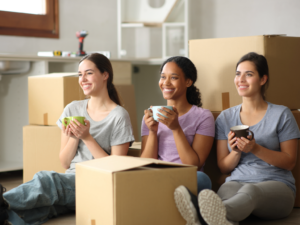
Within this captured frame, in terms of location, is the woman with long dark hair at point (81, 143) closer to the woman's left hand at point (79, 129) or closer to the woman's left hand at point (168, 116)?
the woman's left hand at point (79, 129)

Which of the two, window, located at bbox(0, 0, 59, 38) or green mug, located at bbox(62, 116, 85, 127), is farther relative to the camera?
window, located at bbox(0, 0, 59, 38)

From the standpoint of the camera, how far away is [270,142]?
4.73 ft

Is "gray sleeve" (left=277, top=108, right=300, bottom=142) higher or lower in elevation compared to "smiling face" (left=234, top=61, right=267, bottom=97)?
lower

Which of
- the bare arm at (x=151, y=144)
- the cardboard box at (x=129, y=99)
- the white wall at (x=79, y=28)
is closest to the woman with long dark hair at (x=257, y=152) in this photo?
the bare arm at (x=151, y=144)

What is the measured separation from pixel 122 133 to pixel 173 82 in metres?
0.29

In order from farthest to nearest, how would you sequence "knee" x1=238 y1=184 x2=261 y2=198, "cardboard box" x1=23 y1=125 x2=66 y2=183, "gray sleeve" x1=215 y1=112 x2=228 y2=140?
1. "cardboard box" x1=23 y1=125 x2=66 y2=183
2. "gray sleeve" x1=215 y1=112 x2=228 y2=140
3. "knee" x1=238 y1=184 x2=261 y2=198

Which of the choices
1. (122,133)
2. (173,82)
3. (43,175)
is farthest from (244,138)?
(43,175)

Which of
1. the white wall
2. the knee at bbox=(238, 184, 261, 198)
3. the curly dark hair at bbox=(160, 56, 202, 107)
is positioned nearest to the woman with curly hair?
the curly dark hair at bbox=(160, 56, 202, 107)

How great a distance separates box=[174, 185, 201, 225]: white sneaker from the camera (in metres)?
1.13

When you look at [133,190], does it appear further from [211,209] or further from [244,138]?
[244,138]

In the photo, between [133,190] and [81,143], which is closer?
[133,190]

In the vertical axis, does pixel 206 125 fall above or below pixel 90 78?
below

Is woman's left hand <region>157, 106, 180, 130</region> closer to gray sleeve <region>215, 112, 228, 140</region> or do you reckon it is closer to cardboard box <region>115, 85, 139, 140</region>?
gray sleeve <region>215, 112, 228, 140</region>

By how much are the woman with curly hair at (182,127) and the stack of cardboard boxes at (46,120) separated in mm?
461
